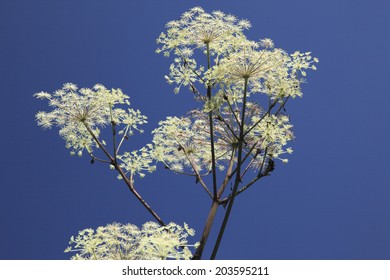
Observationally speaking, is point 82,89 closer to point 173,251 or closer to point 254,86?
point 254,86

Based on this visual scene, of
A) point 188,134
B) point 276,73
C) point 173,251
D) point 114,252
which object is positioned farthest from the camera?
point 188,134

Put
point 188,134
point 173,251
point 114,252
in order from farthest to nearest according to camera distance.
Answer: point 188,134
point 114,252
point 173,251

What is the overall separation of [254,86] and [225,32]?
0.80m

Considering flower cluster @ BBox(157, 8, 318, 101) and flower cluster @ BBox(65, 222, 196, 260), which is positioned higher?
flower cluster @ BBox(157, 8, 318, 101)

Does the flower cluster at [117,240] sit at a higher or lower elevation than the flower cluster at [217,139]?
lower

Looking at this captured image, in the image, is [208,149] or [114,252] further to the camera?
[208,149]

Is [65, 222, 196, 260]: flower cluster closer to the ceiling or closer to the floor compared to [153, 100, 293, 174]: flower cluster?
closer to the floor

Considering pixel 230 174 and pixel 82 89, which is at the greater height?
pixel 82 89

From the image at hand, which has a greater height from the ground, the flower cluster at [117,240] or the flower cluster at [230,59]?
the flower cluster at [230,59]

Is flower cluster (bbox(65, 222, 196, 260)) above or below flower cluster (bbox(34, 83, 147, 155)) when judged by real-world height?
below

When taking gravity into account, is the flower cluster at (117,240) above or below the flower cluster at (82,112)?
below
